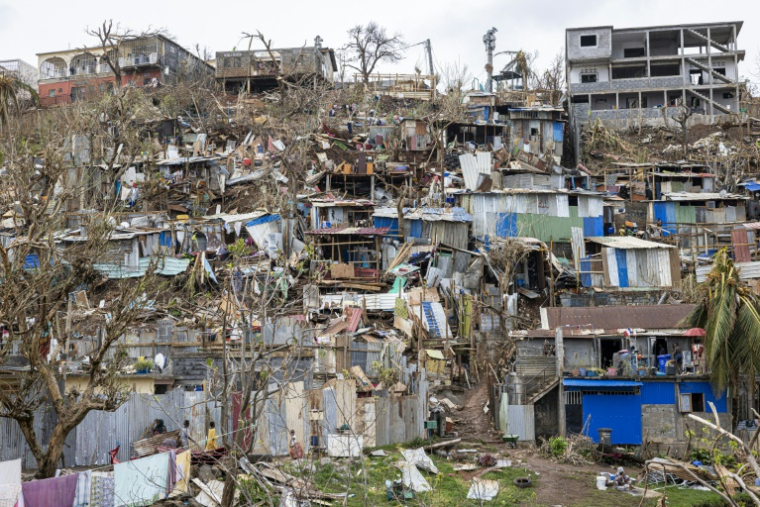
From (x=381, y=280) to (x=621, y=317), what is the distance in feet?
29.0

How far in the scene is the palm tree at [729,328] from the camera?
20.9 m

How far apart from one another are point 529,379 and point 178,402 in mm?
9849

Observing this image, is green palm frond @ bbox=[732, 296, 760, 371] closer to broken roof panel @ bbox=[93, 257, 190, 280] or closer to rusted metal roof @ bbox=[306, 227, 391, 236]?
rusted metal roof @ bbox=[306, 227, 391, 236]

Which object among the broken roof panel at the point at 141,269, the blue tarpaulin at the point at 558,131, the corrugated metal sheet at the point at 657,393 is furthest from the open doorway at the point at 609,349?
the blue tarpaulin at the point at 558,131

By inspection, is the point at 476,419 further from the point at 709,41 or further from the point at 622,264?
the point at 709,41

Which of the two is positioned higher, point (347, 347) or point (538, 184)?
point (538, 184)

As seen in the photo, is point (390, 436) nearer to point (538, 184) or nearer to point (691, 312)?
point (691, 312)

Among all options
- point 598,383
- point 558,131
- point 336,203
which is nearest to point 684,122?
point 558,131

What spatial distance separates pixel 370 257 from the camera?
3058cm

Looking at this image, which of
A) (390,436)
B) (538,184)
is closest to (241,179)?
(538,184)

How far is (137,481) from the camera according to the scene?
46.9ft

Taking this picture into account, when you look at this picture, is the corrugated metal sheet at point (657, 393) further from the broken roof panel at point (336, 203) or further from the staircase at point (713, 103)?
the staircase at point (713, 103)

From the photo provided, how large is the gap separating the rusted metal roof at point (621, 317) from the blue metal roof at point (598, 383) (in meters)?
2.56

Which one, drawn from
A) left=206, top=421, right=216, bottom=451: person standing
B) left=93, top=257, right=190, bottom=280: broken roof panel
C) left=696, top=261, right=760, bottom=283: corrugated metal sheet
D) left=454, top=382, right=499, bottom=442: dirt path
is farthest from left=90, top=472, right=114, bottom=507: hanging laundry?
left=696, top=261, right=760, bottom=283: corrugated metal sheet
